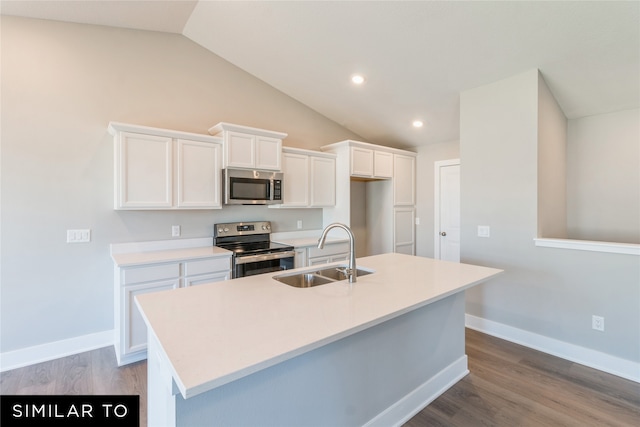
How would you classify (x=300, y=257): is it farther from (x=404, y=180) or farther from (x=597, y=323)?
(x=597, y=323)

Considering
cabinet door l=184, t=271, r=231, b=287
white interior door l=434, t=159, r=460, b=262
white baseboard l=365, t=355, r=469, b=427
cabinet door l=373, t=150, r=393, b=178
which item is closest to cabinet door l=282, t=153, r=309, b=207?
cabinet door l=373, t=150, r=393, b=178

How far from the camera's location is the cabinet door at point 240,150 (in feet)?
10.8

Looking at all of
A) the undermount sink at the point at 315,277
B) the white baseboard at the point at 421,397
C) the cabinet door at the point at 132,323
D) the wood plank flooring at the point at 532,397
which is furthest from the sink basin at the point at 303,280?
the cabinet door at the point at 132,323

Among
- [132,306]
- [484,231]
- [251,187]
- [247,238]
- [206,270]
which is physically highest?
[251,187]

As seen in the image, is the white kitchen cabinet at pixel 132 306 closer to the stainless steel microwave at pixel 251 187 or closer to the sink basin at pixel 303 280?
the stainless steel microwave at pixel 251 187

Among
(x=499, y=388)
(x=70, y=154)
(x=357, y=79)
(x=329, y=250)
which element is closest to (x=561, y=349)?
(x=499, y=388)

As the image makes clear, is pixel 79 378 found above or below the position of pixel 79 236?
below

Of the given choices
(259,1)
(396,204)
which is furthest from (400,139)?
(259,1)

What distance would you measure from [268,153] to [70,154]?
6.02 feet

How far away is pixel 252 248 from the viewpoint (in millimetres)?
3490

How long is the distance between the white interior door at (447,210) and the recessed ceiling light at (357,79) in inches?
75.2

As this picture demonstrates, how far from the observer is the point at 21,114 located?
2613 millimetres

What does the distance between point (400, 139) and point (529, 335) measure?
313 cm

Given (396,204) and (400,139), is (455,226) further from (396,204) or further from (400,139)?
(400,139)
